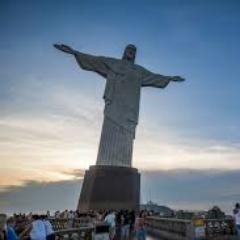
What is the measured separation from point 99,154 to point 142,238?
12.9 meters

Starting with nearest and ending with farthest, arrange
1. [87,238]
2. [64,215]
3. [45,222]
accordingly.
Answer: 1. [45,222]
2. [87,238]
3. [64,215]

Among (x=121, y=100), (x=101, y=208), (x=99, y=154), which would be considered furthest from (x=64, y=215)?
(x=121, y=100)

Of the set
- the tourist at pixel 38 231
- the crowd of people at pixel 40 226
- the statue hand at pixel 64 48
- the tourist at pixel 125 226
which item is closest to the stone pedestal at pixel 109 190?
the crowd of people at pixel 40 226

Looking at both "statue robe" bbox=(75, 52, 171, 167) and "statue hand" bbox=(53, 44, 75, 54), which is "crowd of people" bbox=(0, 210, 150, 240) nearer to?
"statue robe" bbox=(75, 52, 171, 167)

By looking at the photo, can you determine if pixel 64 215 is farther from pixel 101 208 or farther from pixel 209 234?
pixel 209 234

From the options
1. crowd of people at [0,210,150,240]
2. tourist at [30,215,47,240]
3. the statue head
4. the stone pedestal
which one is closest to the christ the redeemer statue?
the statue head

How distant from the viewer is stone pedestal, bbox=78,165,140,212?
29344 mm

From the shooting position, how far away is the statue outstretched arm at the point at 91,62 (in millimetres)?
30562

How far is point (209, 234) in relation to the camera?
19.2m

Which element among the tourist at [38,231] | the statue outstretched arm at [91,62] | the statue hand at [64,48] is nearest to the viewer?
the tourist at [38,231]

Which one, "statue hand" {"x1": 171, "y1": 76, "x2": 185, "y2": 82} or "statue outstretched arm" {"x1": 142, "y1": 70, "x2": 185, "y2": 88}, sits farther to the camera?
"statue hand" {"x1": 171, "y1": 76, "x2": 185, "y2": 82}

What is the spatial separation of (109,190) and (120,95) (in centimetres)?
688

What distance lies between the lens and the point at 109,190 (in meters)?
29.6

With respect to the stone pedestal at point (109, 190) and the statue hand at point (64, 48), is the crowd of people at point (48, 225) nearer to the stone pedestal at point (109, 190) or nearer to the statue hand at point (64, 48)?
the stone pedestal at point (109, 190)
